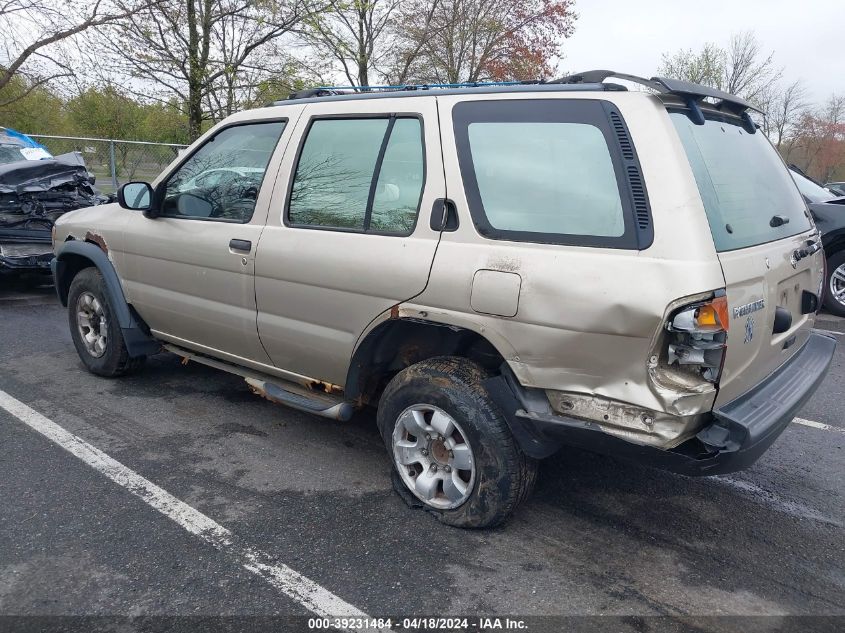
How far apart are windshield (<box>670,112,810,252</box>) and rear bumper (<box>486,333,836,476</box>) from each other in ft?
2.13

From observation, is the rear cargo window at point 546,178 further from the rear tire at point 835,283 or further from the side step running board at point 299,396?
the rear tire at point 835,283

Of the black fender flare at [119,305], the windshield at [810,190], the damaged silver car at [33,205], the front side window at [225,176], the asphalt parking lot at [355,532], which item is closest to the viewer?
the asphalt parking lot at [355,532]

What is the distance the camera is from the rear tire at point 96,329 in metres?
4.73

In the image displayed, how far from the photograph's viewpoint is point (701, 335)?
2369 mm

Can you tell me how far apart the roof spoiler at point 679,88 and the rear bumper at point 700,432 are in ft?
3.96

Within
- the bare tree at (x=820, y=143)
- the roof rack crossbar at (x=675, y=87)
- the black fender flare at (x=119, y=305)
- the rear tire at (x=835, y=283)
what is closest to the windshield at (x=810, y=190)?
the rear tire at (x=835, y=283)

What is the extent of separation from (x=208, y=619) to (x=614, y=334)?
1.82 meters

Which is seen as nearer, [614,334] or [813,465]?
[614,334]

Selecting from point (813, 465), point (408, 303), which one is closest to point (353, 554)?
point (408, 303)

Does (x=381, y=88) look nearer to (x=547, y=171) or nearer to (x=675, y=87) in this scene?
(x=547, y=171)

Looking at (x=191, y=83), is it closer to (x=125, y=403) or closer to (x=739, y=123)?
(x=125, y=403)

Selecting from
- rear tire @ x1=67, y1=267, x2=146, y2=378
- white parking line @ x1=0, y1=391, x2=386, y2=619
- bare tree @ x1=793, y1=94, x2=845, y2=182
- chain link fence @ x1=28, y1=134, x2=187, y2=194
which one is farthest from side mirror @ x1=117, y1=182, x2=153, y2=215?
bare tree @ x1=793, y1=94, x2=845, y2=182

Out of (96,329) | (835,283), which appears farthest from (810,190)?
(96,329)

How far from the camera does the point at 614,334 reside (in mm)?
2447
